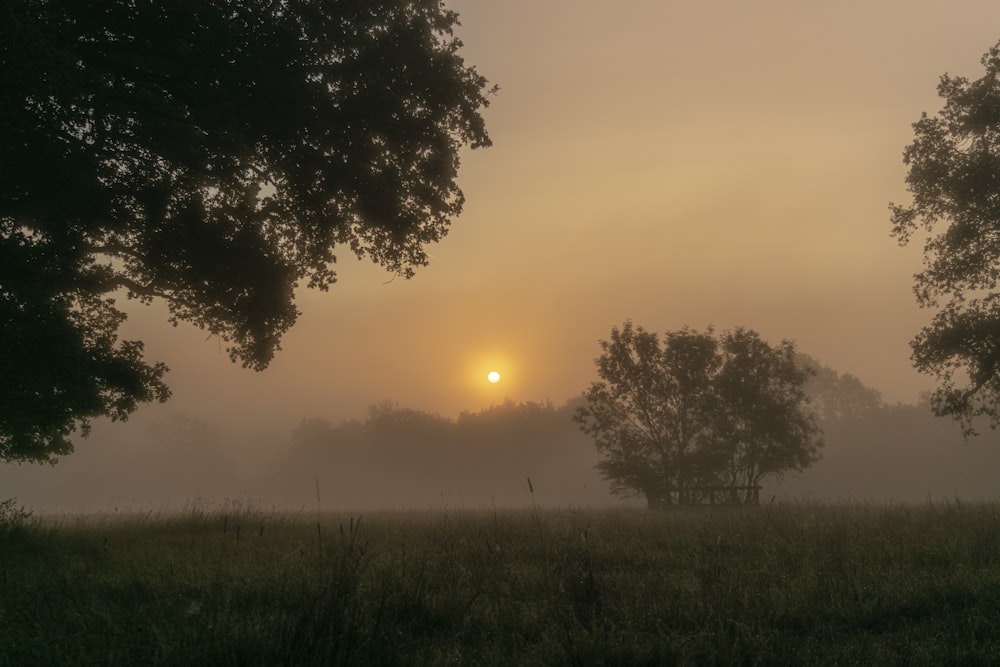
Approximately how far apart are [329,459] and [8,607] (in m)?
148

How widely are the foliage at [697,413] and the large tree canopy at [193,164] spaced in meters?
20.0

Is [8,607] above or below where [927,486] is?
above

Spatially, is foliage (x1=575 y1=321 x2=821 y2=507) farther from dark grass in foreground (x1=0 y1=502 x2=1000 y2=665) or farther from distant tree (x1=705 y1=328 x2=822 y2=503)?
dark grass in foreground (x1=0 y1=502 x2=1000 y2=665)

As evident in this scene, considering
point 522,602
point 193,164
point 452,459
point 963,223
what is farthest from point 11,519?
point 452,459

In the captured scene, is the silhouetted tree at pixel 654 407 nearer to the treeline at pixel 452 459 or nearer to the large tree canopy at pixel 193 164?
the large tree canopy at pixel 193 164

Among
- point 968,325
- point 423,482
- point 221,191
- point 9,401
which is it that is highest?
point 221,191

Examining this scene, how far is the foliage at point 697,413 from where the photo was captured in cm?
3081

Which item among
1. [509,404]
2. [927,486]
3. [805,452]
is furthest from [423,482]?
[805,452]

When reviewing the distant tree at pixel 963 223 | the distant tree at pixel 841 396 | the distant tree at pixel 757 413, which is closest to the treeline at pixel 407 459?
the distant tree at pixel 841 396

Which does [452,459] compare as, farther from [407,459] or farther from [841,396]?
[841,396]

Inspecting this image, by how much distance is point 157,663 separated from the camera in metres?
3.25

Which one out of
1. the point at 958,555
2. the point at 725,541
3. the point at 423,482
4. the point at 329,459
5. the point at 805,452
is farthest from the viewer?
the point at 329,459

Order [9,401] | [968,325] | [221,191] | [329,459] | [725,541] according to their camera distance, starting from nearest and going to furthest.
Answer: [725,541] → [9,401] → [221,191] → [968,325] → [329,459]

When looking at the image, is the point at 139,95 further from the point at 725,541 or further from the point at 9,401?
the point at 725,541
